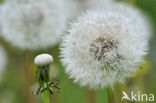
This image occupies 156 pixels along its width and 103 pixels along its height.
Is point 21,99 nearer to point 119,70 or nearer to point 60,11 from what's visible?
point 60,11

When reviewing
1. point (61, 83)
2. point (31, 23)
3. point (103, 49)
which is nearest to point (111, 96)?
point (103, 49)

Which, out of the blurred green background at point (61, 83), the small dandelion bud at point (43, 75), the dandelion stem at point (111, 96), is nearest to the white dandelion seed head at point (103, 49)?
the dandelion stem at point (111, 96)

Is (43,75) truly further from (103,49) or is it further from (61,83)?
(61,83)

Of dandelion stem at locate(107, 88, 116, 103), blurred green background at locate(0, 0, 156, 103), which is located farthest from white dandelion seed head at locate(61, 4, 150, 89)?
blurred green background at locate(0, 0, 156, 103)

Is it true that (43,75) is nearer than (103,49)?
Yes

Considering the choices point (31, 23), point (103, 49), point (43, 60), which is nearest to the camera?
point (43, 60)

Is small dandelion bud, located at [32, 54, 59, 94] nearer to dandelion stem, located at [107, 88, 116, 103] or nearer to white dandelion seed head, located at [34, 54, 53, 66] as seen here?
white dandelion seed head, located at [34, 54, 53, 66]

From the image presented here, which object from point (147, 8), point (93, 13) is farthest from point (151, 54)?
point (93, 13)
